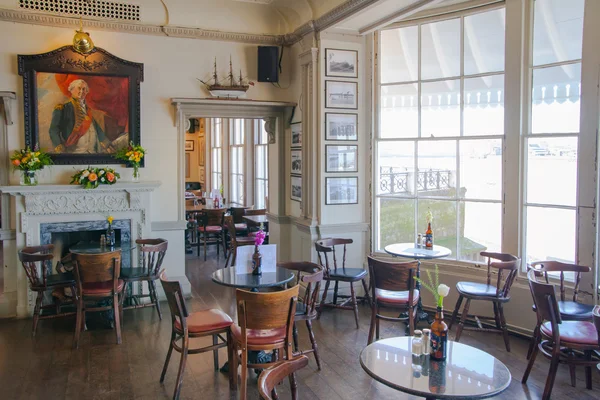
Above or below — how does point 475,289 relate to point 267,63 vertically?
below

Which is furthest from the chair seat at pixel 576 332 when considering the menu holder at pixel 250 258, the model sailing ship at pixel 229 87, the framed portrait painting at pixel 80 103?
the framed portrait painting at pixel 80 103

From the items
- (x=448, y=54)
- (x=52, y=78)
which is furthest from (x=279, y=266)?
(x=52, y=78)

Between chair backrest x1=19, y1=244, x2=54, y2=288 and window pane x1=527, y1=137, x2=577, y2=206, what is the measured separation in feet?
15.0

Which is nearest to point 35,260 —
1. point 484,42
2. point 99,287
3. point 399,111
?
point 99,287

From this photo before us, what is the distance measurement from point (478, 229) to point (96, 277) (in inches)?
144

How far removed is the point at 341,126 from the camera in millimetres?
5812

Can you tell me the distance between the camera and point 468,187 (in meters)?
5.26

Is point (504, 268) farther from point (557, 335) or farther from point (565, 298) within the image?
point (557, 335)

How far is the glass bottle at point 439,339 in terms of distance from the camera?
2.74m

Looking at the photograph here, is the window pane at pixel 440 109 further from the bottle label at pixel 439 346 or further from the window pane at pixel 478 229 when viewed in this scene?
the bottle label at pixel 439 346

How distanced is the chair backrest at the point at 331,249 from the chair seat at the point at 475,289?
4.20ft

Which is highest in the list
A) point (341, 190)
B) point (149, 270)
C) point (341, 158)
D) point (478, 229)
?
point (341, 158)

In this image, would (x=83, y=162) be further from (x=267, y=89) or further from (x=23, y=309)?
(x=267, y=89)

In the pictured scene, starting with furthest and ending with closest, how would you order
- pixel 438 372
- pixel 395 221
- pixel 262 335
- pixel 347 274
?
pixel 395 221 < pixel 347 274 < pixel 262 335 < pixel 438 372
